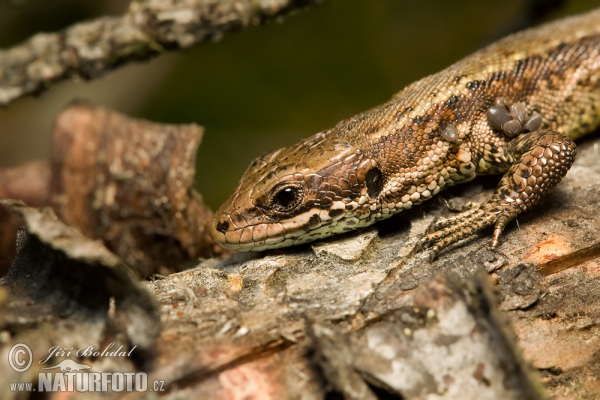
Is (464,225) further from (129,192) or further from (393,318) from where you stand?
(129,192)

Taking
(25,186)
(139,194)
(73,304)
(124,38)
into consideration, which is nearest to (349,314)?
(73,304)

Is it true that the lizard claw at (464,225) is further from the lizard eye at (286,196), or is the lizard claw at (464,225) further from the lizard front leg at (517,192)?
the lizard eye at (286,196)

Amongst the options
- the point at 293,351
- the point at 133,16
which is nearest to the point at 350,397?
the point at 293,351

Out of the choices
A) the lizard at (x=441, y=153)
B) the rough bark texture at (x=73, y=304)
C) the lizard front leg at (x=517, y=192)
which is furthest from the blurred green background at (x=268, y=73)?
the rough bark texture at (x=73, y=304)

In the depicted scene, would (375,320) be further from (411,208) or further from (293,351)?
(411,208)

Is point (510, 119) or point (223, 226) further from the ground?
point (510, 119)

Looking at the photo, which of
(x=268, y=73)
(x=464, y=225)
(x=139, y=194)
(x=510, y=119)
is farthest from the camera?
(x=268, y=73)
